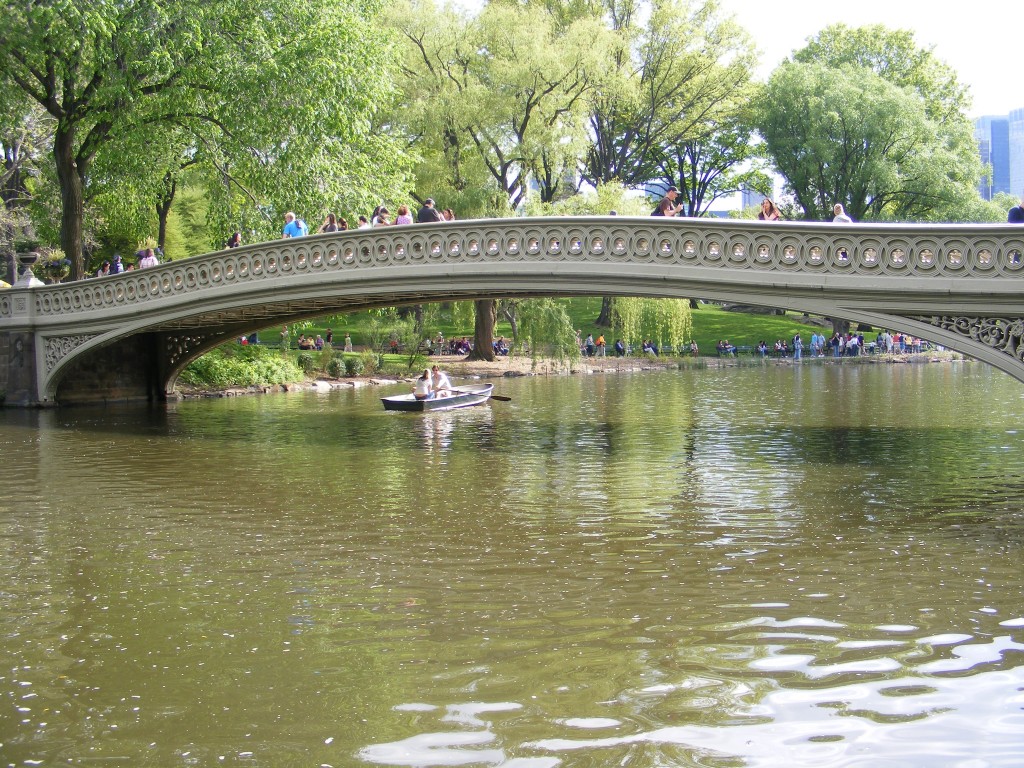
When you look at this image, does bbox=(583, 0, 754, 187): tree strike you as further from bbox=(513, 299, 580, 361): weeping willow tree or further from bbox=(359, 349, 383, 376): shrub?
bbox=(359, 349, 383, 376): shrub

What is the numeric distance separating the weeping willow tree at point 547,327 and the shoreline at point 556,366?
3.89 feet

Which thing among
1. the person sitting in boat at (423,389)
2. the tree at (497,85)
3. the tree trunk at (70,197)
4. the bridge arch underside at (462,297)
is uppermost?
the tree at (497,85)

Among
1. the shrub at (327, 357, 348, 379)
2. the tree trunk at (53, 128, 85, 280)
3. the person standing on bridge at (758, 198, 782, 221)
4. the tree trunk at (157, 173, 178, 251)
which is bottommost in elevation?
the shrub at (327, 357, 348, 379)

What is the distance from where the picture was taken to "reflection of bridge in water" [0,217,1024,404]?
12.0 metres

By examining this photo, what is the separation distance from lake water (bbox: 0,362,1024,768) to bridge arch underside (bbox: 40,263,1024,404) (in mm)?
1672

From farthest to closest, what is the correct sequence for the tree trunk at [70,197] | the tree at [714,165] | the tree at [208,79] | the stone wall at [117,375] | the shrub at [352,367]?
1. the tree at [714,165]
2. the shrub at [352,367]
3. the tree trunk at [70,197]
4. the stone wall at [117,375]
5. the tree at [208,79]

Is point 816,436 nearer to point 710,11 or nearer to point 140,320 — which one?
point 140,320

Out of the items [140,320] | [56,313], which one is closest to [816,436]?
[140,320]

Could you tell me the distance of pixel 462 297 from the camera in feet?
62.5

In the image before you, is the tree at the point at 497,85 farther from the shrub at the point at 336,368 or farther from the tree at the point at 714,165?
the tree at the point at 714,165

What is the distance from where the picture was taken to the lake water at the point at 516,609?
15.5ft

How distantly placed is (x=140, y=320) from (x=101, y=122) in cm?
546

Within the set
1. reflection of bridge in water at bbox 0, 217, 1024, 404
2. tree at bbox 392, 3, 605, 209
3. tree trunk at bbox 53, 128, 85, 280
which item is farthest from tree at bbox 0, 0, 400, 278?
tree at bbox 392, 3, 605, 209

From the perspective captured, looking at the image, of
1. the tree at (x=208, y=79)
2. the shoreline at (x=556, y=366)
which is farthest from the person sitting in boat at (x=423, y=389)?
the shoreline at (x=556, y=366)
